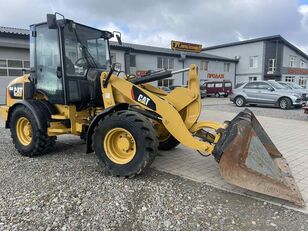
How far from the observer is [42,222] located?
3373 mm

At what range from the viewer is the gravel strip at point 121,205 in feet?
11.1

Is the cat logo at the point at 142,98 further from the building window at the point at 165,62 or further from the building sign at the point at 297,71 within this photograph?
the building sign at the point at 297,71

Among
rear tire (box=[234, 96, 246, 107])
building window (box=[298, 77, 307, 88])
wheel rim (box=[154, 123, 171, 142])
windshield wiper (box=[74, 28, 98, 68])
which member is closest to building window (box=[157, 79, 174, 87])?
rear tire (box=[234, 96, 246, 107])

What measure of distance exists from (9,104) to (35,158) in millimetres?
1574

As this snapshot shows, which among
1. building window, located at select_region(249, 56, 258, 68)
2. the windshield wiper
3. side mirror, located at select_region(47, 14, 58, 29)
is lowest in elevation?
the windshield wiper

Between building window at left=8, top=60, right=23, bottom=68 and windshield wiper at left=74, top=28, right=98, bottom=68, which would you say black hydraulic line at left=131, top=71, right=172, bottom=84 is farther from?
building window at left=8, top=60, right=23, bottom=68

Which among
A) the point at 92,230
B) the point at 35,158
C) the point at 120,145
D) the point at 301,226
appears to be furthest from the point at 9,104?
the point at 301,226

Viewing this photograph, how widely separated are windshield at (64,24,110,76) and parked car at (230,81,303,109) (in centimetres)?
1360

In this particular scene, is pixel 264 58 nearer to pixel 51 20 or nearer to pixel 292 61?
pixel 292 61

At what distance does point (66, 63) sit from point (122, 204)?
2814mm

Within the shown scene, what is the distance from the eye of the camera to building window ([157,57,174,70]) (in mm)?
30616

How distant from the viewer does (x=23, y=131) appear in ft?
20.4

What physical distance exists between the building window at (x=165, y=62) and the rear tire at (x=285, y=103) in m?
15.8

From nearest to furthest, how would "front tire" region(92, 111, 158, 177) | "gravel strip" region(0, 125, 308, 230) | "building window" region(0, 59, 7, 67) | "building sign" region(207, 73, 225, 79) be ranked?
"gravel strip" region(0, 125, 308, 230) → "front tire" region(92, 111, 158, 177) → "building window" region(0, 59, 7, 67) → "building sign" region(207, 73, 225, 79)
